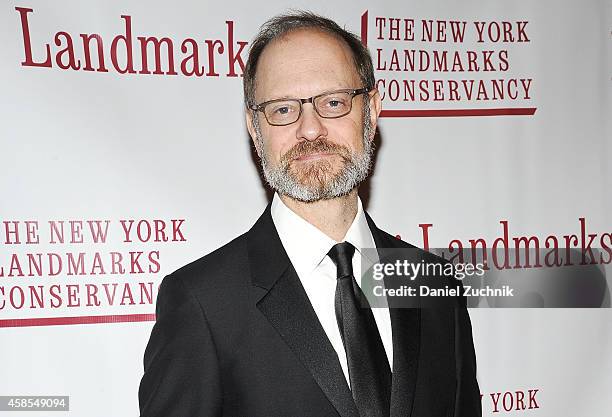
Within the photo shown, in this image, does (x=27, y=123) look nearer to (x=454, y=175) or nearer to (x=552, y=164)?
(x=454, y=175)

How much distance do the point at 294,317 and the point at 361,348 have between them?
0.12 m

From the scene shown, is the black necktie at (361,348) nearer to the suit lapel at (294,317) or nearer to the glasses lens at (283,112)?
the suit lapel at (294,317)

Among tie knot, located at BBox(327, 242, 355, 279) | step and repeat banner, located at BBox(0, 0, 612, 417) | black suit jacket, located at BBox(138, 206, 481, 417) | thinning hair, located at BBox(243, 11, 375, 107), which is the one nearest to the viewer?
black suit jacket, located at BBox(138, 206, 481, 417)

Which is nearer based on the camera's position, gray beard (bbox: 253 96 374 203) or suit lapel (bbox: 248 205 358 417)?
suit lapel (bbox: 248 205 358 417)

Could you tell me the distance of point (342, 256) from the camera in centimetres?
115

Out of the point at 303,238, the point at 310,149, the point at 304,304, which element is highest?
the point at 310,149

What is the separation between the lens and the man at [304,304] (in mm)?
1050

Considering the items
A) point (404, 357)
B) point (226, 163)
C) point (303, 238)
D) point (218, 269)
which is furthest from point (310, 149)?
point (226, 163)

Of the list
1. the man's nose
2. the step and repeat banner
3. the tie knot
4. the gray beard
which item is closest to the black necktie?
the tie knot

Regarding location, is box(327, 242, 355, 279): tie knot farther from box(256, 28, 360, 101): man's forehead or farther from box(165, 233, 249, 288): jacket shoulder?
box(256, 28, 360, 101): man's forehead

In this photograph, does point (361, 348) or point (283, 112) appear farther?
point (283, 112)

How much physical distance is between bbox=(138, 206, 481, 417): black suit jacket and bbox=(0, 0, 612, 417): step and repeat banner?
0.59 m

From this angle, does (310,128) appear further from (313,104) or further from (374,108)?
(374,108)

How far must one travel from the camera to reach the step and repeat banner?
1593 mm
